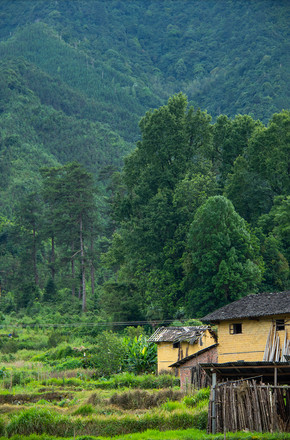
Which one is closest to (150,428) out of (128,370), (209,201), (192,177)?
(128,370)

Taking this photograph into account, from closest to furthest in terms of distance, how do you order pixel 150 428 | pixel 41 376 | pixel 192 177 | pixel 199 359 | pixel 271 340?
pixel 150 428
pixel 271 340
pixel 199 359
pixel 41 376
pixel 192 177

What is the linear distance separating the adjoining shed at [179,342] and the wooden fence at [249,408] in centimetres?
1814

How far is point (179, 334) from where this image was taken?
154 ft

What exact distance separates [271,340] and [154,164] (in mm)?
37856

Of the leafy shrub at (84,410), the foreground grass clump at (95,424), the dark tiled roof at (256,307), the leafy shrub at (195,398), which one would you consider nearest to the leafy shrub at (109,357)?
the dark tiled roof at (256,307)

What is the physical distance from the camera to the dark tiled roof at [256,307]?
37000mm

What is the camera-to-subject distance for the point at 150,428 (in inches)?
1156

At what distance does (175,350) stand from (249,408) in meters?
20.0

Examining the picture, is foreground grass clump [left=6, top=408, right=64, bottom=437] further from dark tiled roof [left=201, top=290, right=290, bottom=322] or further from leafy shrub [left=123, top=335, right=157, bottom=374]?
leafy shrub [left=123, top=335, right=157, bottom=374]

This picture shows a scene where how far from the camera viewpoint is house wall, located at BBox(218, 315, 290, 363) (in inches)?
1485

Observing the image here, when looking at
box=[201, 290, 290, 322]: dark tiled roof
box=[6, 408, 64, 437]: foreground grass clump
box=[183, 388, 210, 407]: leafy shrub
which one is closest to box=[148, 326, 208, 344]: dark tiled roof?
box=[201, 290, 290, 322]: dark tiled roof

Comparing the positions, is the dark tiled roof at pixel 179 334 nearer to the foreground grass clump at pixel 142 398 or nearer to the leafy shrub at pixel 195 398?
the foreground grass clump at pixel 142 398

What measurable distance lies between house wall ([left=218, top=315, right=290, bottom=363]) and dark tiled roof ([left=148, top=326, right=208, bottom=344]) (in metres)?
6.59

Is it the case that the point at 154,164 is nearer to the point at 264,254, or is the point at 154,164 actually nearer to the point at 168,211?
the point at 168,211
